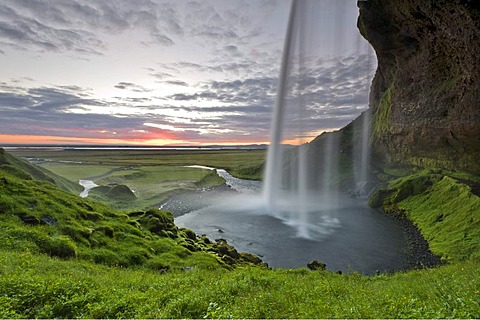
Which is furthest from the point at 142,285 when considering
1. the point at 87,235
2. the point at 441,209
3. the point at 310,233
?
the point at 441,209

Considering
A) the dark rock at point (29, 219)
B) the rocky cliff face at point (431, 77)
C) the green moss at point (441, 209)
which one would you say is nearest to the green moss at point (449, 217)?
the green moss at point (441, 209)

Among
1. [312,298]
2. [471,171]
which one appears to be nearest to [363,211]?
[471,171]

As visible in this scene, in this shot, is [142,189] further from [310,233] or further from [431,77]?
[431,77]

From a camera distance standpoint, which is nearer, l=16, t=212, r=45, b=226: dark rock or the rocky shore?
l=16, t=212, r=45, b=226: dark rock

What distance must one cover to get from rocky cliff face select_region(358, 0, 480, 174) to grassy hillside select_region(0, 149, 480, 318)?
36063mm

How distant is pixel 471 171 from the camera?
49.7 metres

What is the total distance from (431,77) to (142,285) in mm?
67684

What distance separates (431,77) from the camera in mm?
57594

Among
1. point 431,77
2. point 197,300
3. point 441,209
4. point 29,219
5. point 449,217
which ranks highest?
point 431,77

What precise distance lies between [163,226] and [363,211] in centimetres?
3823

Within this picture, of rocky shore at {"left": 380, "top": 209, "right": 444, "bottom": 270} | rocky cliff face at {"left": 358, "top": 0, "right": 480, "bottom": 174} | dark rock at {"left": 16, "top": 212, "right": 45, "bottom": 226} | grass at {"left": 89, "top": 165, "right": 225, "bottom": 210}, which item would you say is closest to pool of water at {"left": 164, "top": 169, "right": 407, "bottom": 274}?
rocky shore at {"left": 380, "top": 209, "right": 444, "bottom": 270}

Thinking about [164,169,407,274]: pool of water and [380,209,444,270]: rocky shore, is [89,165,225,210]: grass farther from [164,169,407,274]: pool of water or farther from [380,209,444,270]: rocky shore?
[380,209,444,270]: rocky shore

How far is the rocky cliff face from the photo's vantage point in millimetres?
39062

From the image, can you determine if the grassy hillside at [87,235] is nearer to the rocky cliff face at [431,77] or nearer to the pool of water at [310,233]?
the pool of water at [310,233]
